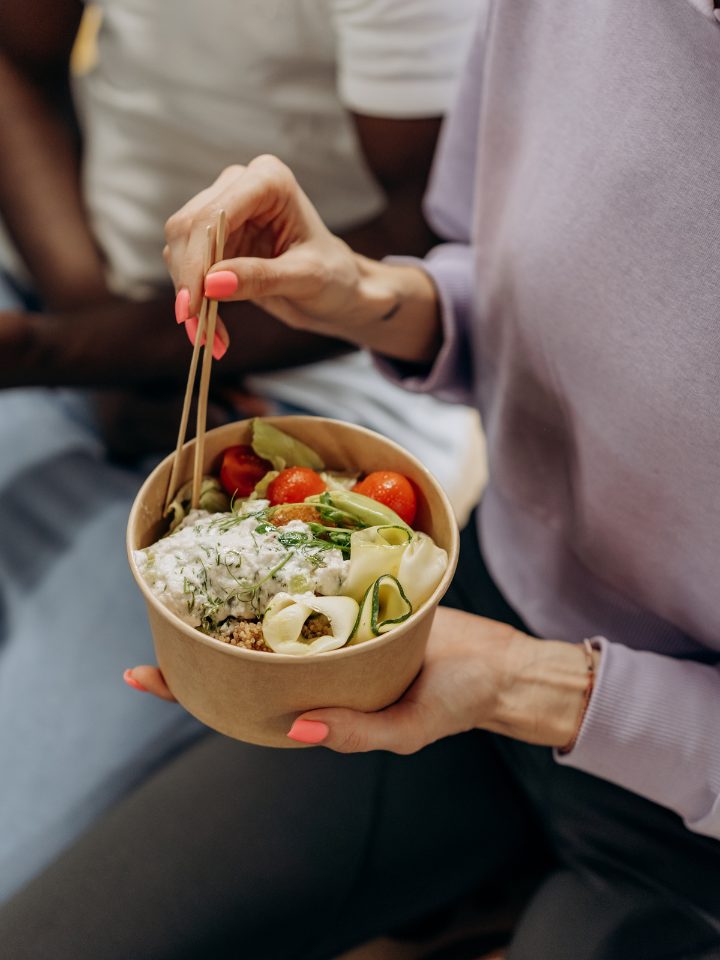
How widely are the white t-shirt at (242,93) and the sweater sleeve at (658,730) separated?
28.7 inches

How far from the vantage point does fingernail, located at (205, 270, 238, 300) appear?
2.09ft

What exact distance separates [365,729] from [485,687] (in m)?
0.13

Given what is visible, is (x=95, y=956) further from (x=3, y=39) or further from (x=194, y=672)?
(x=3, y=39)

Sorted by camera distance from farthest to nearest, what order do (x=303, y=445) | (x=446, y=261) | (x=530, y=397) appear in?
1. (x=446, y=261)
2. (x=530, y=397)
3. (x=303, y=445)

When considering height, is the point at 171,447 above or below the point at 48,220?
below

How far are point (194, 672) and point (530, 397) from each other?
17.5 inches

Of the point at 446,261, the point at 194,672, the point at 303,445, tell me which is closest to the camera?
the point at 194,672

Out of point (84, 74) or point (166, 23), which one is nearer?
point (166, 23)

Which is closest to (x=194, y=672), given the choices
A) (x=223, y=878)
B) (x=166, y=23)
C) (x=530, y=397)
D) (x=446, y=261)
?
(x=223, y=878)

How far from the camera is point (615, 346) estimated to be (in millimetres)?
762

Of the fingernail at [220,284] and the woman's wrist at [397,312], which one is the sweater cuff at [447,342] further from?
the fingernail at [220,284]

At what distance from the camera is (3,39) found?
1.30 meters

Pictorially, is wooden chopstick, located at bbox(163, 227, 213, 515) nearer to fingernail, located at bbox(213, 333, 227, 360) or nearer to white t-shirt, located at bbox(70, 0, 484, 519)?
fingernail, located at bbox(213, 333, 227, 360)

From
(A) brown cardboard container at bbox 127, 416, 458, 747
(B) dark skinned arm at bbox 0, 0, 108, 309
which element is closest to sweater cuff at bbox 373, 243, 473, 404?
(A) brown cardboard container at bbox 127, 416, 458, 747
